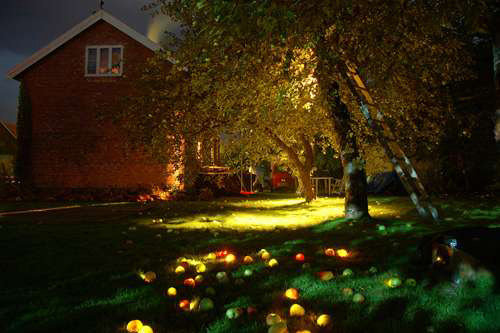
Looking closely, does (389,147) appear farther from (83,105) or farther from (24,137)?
(24,137)

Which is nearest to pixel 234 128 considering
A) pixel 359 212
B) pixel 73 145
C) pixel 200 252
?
pixel 359 212

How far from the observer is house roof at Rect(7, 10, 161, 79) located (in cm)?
2005

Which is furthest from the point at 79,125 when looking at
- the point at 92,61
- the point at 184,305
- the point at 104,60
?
the point at 184,305

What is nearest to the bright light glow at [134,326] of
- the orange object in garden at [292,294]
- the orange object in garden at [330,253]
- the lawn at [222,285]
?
the lawn at [222,285]

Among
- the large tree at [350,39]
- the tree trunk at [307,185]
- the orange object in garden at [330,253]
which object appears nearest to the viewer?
the large tree at [350,39]

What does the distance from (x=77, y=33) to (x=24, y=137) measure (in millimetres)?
6294

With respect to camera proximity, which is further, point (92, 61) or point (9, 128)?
point (9, 128)

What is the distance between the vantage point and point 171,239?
704cm

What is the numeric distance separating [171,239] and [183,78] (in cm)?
486

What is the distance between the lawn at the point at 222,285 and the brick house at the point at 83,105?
12.7 metres

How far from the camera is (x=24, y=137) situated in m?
20.2

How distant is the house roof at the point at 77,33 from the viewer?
65.8ft

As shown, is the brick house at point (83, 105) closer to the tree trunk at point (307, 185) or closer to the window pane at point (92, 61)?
the window pane at point (92, 61)

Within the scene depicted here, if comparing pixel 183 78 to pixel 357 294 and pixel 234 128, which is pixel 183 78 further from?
pixel 357 294
